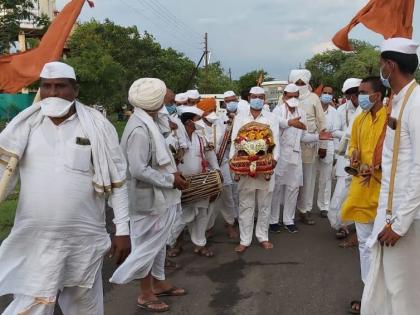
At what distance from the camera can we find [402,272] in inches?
131

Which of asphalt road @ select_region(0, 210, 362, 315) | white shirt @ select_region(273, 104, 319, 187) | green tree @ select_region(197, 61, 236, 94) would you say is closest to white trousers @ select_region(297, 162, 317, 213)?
white shirt @ select_region(273, 104, 319, 187)

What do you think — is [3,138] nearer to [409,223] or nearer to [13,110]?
[409,223]

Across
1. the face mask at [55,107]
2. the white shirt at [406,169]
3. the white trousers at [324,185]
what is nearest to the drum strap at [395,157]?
the white shirt at [406,169]

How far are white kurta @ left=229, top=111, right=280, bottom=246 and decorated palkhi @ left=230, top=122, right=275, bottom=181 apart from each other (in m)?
0.13

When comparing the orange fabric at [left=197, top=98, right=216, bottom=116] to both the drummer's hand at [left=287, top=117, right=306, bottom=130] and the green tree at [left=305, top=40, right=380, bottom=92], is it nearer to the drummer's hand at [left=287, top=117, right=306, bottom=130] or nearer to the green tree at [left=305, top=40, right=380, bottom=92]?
the drummer's hand at [left=287, top=117, right=306, bottom=130]

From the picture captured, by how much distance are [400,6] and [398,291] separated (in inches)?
99.7

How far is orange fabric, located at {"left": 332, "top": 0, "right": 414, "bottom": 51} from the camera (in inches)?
176

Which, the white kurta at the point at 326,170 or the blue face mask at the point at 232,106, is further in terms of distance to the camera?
the white kurta at the point at 326,170

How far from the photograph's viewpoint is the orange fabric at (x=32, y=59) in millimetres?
4125

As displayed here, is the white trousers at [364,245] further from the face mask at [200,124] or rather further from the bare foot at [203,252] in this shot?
the face mask at [200,124]

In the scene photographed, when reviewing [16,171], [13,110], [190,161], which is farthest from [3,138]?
[13,110]

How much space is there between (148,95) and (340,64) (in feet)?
216

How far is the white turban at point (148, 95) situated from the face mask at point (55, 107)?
1.33 meters

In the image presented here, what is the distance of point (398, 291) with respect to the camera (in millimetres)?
3336
